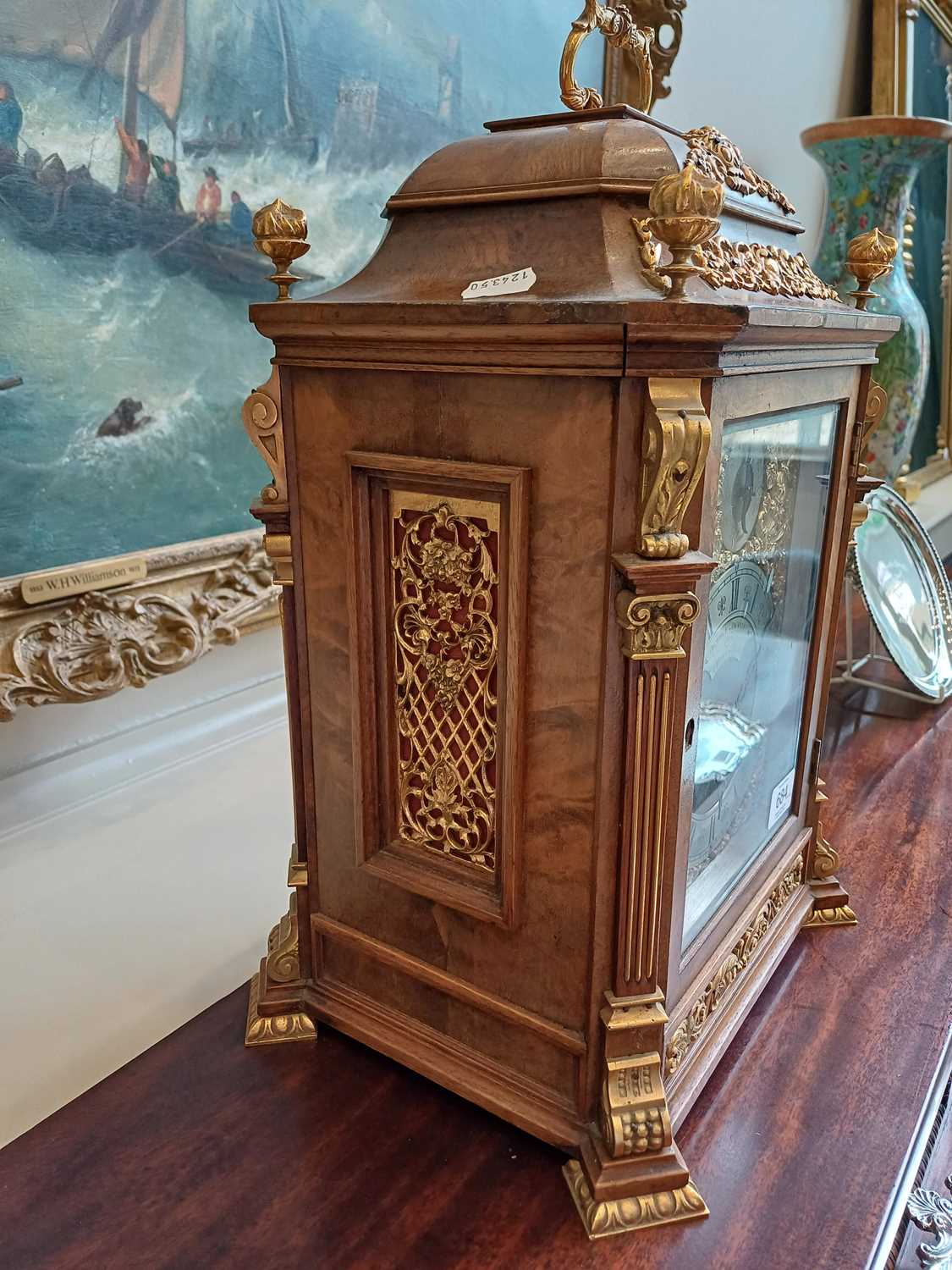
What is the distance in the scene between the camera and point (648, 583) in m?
0.72

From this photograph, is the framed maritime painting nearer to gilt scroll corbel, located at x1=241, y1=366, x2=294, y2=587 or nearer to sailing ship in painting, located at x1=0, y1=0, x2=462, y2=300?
sailing ship in painting, located at x1=0, y1=0, x2=462, y2=300

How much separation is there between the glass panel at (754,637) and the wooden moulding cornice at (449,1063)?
0.21m

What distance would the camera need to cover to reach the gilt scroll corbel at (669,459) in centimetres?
69

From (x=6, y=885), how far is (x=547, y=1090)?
2.84ft

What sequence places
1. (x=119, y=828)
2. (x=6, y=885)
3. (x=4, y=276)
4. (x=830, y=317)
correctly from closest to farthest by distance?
(x=830, y=317) → (x=4, y=276) → (x=6, y=885) → (x=119, y=828)

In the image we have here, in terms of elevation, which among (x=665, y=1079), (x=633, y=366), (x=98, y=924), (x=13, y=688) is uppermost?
(x=633, y=366)

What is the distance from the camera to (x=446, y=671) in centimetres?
88

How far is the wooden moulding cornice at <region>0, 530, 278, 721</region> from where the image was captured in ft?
→ 4.30

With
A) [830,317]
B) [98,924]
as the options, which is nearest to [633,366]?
[830,317]

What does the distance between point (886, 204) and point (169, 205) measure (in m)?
1.80

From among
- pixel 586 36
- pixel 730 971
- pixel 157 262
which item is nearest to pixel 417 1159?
pixel 730 971

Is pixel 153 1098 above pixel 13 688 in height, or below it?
below

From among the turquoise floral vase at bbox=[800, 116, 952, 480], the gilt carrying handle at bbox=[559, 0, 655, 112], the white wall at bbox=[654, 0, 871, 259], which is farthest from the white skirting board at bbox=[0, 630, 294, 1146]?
the turquoise floral vase at bbox=[800, 116, 952, 480]

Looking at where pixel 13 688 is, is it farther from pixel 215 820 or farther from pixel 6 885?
pixel 215 820
